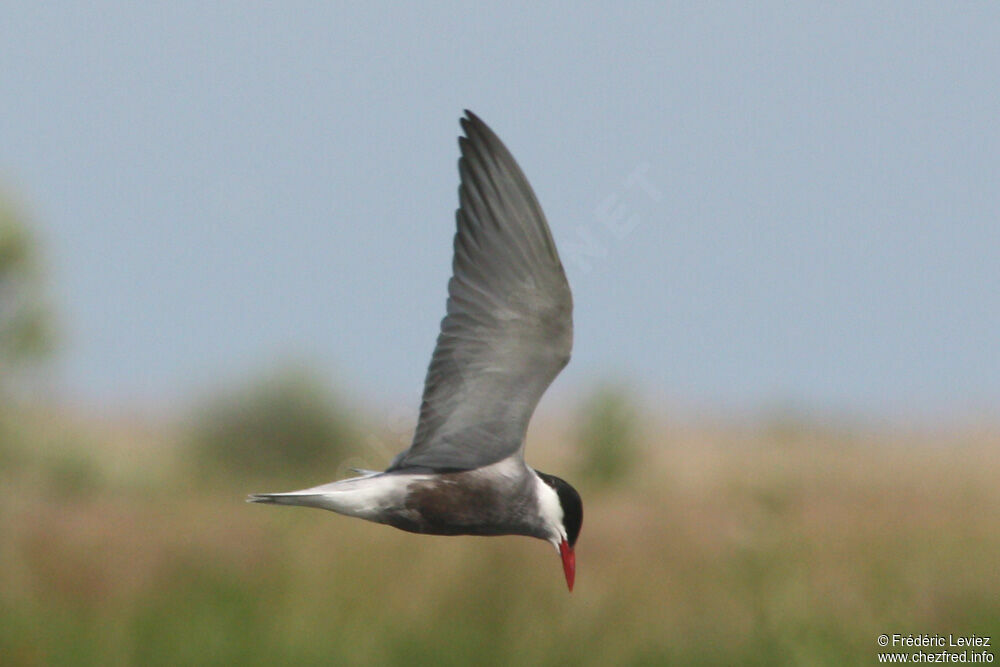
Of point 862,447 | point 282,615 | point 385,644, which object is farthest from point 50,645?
point 862,447

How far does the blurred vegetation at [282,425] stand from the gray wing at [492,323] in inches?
450

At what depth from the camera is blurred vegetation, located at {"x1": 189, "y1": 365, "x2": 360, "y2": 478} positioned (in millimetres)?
13992

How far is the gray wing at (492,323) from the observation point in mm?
2621

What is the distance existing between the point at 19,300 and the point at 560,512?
14.2 metres

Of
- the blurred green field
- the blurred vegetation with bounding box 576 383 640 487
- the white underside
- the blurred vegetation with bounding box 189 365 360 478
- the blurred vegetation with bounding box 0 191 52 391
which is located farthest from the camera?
the blurred vegetation with bounding box 0 191 52 391

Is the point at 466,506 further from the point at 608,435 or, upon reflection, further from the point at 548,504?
the point at 608,435

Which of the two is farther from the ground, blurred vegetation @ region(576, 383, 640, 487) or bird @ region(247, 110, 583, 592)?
bird @ region(247, 110, 583, 592)

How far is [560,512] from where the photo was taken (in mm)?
2609

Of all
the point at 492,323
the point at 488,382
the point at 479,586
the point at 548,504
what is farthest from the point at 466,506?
the point at 479,586

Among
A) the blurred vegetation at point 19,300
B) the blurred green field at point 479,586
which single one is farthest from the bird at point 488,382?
the blurred vegetation at point 19,300

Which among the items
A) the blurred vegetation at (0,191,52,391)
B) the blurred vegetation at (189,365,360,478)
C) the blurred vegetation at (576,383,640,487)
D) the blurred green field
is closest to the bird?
the blurred green field

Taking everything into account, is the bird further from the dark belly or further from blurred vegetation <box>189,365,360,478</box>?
blurred vegetation <box>189,365,360,478</box>

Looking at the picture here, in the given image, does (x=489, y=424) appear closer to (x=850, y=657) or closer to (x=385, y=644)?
(x=385, y=644)

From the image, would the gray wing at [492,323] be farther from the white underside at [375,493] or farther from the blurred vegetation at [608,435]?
the blurred vegetation at [608,435]
